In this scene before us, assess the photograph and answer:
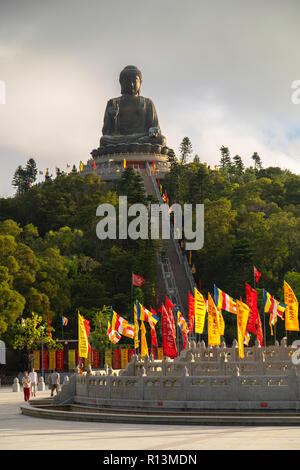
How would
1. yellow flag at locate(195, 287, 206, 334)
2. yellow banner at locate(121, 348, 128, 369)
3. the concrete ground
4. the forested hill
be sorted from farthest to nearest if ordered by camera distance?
the forested hill
yellow banner at locate(121, 348, 128, 369)
yellow flag at locate(195, 287, 206, 334)
the concrete ground

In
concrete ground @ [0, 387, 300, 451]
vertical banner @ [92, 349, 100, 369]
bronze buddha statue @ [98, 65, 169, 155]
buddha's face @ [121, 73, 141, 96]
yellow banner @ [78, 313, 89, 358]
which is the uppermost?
buddha's face @ [121, 73, 141, 96]

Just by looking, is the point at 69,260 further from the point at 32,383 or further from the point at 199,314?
the point at 199,314

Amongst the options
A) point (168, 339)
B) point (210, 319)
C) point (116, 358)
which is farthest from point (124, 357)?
point (168, 339)

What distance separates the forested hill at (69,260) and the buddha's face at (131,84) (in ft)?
63.9

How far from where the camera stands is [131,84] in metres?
99.4

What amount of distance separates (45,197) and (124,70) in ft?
83.0

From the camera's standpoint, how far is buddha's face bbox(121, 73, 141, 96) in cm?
9919

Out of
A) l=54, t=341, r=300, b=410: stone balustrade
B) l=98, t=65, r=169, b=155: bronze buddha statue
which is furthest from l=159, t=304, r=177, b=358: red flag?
l=98, t=65, r=169, b=155: bronze buddha statue

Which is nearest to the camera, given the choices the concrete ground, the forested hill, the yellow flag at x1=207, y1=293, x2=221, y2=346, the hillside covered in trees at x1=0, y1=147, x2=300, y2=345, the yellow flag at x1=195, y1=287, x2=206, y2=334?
the concrete ground

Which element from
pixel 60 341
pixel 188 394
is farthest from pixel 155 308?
pixel 188 394

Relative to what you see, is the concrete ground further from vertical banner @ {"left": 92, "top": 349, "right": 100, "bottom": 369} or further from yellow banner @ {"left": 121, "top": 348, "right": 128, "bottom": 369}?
yellow banner @ {"left": 121, "top": 348, "right": 128, "bottom": 369}

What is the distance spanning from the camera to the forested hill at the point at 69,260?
54.2 metres

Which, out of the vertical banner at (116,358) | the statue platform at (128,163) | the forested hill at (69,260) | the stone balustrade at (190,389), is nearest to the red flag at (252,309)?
the stone balustrade at (190,389)

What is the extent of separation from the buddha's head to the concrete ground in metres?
80.6
